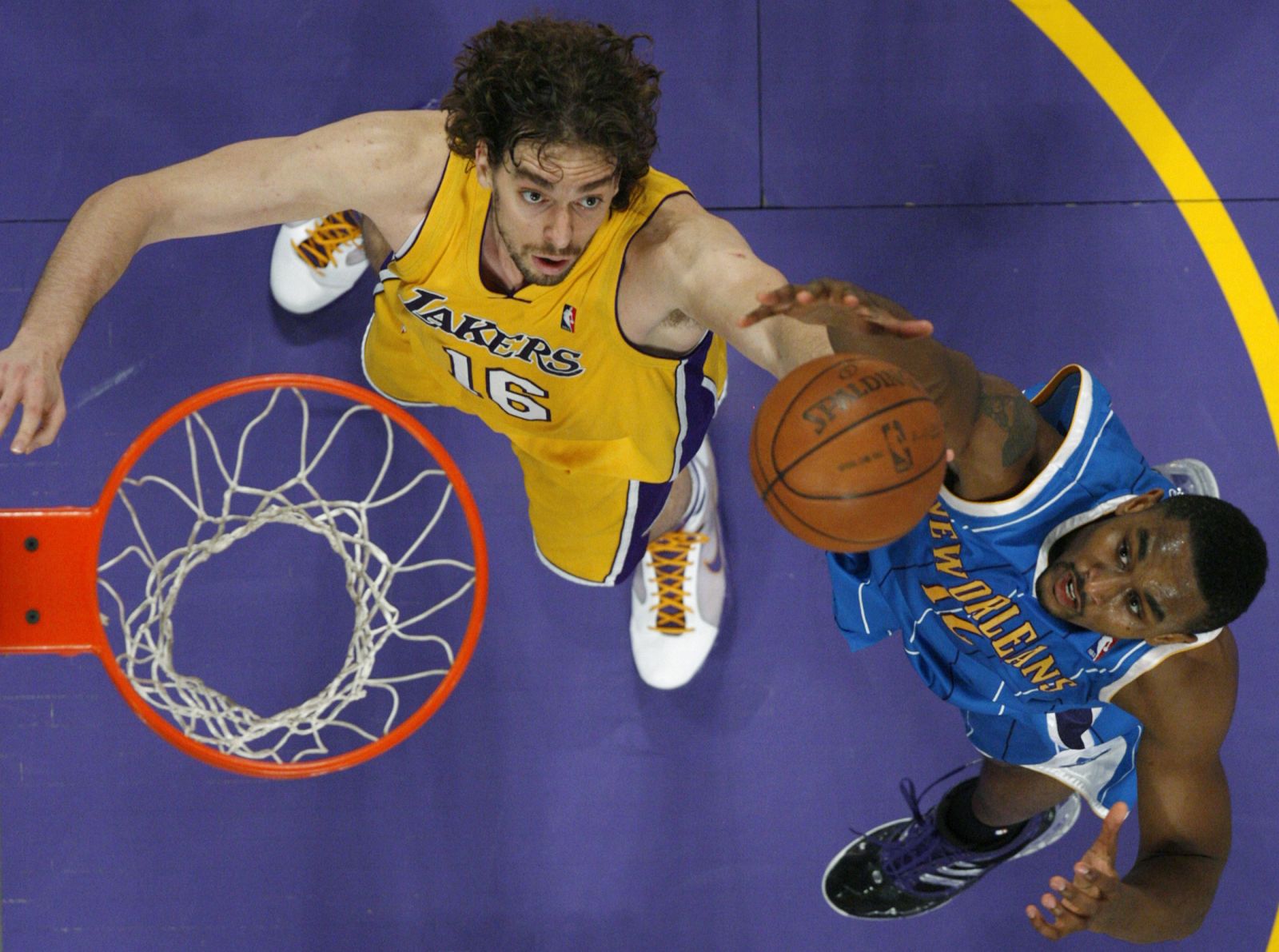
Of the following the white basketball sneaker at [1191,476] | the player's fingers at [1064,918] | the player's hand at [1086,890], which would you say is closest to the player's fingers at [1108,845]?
the player's hand at [1086,890]

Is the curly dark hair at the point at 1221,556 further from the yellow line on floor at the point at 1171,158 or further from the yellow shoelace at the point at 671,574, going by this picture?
the yellow line on floor at the point at 1171,158

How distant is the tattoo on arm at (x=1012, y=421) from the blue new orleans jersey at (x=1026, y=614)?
0.24 feet

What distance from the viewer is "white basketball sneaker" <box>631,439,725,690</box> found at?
11.2ft

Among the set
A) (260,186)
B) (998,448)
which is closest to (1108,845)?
(998,448)

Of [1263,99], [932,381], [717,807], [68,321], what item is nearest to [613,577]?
[717,807]

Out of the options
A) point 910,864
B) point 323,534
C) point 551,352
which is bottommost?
point 910,864

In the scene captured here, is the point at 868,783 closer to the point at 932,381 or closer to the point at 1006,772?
the point at 1006,772

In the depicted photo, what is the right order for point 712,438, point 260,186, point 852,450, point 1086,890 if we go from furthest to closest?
point 712,438 < point 260,186 < point 1086,890 < point 852,450

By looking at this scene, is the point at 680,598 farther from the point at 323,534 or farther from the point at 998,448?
the point at 998,448

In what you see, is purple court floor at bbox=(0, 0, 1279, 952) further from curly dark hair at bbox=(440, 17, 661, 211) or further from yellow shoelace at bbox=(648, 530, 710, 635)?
curly dark hair at bbox=(440, 17, 661, 211)

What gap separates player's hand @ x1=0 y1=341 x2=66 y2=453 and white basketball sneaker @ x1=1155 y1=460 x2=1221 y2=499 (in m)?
2.89

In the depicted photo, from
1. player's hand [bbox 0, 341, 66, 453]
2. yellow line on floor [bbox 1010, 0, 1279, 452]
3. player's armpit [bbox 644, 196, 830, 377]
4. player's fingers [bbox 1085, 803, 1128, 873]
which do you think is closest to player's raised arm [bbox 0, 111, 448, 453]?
player's hand [bbox 0, 341, 66, 453]

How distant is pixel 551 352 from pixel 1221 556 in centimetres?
149

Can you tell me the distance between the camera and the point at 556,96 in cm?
222
